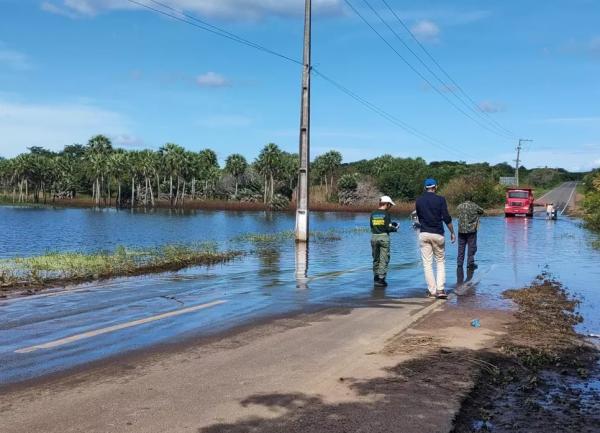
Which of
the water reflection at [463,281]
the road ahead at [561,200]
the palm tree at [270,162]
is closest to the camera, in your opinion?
the water reflection at [463,281]

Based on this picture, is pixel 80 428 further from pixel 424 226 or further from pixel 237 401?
pixel 424 226

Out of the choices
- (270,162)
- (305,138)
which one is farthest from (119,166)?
(305,138)

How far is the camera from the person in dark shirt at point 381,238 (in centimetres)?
1270

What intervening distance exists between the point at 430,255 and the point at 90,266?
8117mm

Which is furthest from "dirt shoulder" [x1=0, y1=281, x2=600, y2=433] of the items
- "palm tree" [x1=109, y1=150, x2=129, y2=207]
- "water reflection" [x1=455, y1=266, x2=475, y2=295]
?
"palm tree" [x1=109, y1=150, x2=129, y2=207]

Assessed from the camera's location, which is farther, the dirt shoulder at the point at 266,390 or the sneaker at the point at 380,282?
the sneaker at the point at 380,282

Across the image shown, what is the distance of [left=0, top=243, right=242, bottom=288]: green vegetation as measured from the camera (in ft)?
42.2

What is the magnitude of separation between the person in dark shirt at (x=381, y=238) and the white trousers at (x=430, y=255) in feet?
4.88

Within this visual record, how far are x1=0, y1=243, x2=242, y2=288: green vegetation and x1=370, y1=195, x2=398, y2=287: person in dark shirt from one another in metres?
5.58

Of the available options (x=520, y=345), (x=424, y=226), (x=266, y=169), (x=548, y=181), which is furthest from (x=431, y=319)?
(x=548, y=181)

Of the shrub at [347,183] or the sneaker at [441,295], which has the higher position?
the shrub at [347,183]

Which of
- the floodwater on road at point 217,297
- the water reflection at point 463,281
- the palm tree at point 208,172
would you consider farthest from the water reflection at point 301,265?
the palm tree at point 208,172

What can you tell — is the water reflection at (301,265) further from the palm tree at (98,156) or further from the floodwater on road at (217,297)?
the palm tree at (98,156)

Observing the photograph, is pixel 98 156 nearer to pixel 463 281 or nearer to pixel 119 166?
pixel 119 166
